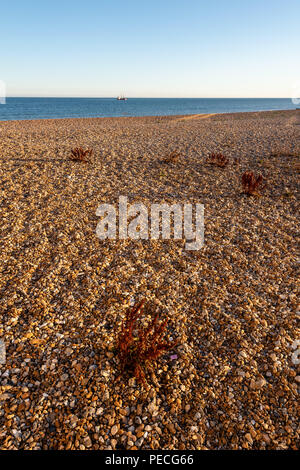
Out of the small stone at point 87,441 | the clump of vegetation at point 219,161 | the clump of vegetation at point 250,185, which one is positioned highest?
the clump of vegetation at point 219,161

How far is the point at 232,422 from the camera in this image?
10.9 feet

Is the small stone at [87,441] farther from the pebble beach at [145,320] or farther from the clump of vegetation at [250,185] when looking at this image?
the clump of vegetation at [250,185]

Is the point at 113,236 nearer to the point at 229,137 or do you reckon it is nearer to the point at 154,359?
the point at 154,359

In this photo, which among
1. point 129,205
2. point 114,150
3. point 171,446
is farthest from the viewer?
point 114,150

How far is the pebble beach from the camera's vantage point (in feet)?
10.6

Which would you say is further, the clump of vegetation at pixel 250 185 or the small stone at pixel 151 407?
the clump of vegetation at pixel 250 185

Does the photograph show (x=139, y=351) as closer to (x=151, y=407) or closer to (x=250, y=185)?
(x=151, y=407)

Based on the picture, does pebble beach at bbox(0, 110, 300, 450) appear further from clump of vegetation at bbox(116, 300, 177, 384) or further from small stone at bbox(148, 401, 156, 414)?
clump of vegetation at bbox(116, 300, 177, 384)

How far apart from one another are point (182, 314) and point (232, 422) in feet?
6.12

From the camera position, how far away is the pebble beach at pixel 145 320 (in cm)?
324

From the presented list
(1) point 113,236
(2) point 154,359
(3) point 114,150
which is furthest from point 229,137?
(2) point 154,359

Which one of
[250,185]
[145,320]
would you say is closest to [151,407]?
[145,320]

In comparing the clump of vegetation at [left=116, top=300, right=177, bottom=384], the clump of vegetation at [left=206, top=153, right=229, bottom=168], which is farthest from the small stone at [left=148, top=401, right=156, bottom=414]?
the clump of vegetation at [left=206, top=153, right=229, bottom=168]

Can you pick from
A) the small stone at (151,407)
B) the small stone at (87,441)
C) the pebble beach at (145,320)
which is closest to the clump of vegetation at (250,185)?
the pebble beach at (145,320)
